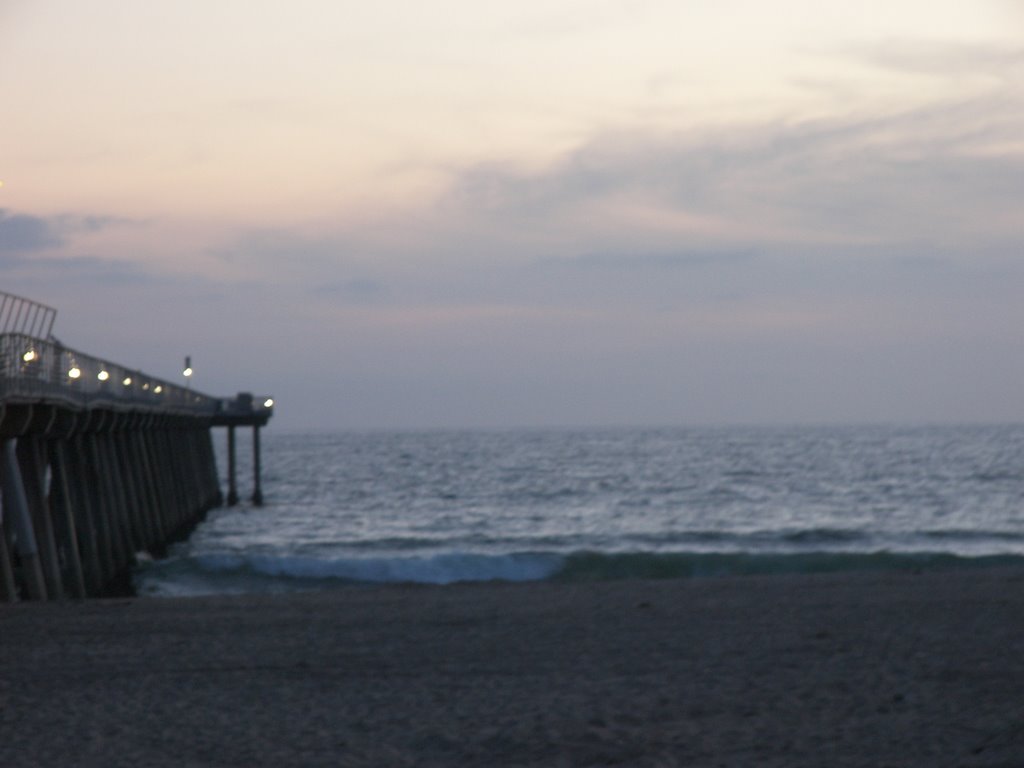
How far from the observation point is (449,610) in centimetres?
1334

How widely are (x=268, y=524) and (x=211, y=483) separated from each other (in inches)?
300

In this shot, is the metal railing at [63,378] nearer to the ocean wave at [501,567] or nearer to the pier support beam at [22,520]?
the pier support beam at [22,520]

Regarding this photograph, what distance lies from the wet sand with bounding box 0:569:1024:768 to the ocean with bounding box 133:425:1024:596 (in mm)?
10082

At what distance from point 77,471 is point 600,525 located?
66.7 ft

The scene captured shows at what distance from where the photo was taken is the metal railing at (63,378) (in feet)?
51.9

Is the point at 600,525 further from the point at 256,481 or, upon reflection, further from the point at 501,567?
the point at 256,481

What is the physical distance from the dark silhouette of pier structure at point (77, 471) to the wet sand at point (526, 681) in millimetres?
2862

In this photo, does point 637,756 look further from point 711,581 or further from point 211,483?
point 211,483

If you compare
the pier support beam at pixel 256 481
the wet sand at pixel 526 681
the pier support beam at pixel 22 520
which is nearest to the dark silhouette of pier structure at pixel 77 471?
the pier support beam at pixel 22 520

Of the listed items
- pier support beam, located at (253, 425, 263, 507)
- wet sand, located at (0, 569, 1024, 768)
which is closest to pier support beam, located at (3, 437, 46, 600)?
wet sand, located at (0, 569, 1024, 768)

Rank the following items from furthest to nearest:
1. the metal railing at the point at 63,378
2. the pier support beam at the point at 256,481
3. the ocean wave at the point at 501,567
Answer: the pier support beam at the point at 256,481 < the ocean wave at the point at 501,567 < the metal railing at the point at 63,378

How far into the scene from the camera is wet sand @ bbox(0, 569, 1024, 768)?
7266mm

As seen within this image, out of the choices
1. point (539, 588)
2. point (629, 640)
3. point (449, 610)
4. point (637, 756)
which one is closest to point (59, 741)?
point (637, 756)

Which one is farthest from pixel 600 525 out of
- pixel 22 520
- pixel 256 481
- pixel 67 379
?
pixel 22 520
